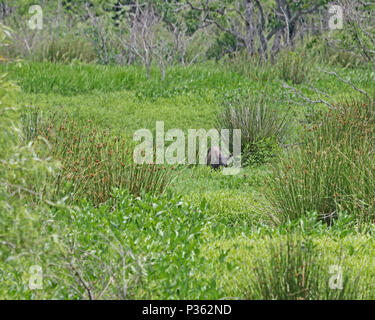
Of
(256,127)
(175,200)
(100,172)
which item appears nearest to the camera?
(175,200)

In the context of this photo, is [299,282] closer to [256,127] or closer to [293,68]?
[256,127]

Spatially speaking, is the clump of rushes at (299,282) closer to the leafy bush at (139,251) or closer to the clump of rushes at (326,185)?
the leafy bush at (139,251)

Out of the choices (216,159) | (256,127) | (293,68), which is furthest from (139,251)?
(293,68)

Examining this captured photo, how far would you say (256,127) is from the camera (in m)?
9.42

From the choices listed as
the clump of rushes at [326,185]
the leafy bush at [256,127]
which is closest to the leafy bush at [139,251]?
the clump of rushes at [326,185]

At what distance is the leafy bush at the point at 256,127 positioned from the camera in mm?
9273

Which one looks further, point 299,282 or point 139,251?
point 139,251

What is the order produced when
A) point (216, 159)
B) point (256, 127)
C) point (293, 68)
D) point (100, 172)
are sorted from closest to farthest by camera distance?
point (100, 172) → point (216, 159) → point (256, 127) → point (293, 68)

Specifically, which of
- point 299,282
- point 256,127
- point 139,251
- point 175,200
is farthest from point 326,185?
point 256,127

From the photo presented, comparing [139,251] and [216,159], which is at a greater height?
[139,251]

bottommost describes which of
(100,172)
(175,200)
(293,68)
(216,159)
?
(216,159)

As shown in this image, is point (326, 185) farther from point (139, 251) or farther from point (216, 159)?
point (216, 159)

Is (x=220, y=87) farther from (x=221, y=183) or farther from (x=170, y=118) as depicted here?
(x=221, y=183)
